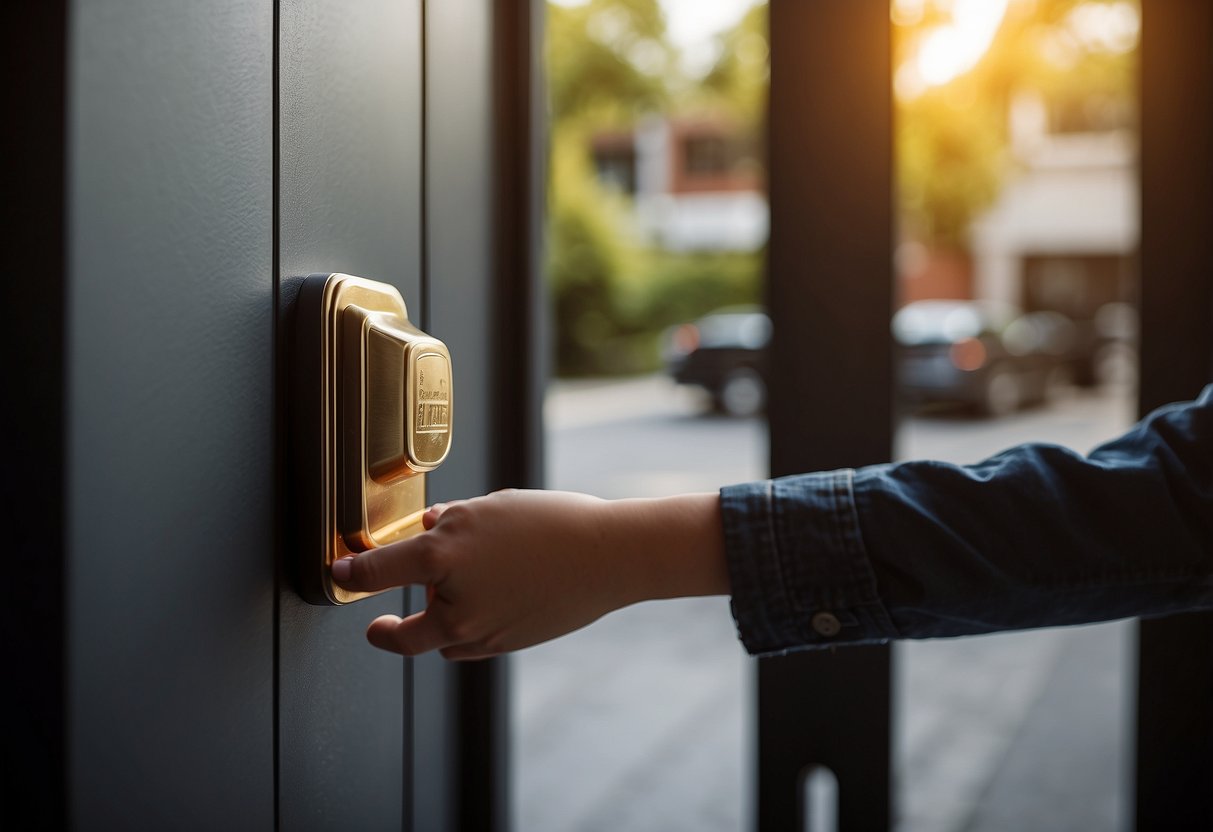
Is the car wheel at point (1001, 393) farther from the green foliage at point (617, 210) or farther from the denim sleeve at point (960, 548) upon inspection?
the denim sleeve at point (960, 548)

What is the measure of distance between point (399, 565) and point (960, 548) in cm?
32

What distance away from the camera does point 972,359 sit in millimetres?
8141

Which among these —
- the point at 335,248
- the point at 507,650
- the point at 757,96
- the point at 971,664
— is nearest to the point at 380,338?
the point at 335,248

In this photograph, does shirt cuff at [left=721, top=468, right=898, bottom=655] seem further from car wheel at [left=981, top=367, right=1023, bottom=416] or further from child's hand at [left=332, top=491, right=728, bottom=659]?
car wheel at [left=981, top=367, right=1023, bottom=416]

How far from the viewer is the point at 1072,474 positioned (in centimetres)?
64

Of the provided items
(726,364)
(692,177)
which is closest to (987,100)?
(726,364)

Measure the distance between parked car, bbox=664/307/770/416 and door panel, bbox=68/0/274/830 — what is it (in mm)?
8477

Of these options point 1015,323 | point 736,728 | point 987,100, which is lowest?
point 736,728

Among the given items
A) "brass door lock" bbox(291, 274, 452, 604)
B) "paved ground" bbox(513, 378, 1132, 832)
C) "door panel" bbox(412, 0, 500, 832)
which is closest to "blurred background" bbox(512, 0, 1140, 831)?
"paved ground" bbox(513, 378, 1132, 832)

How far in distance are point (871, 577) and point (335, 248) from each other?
39cm

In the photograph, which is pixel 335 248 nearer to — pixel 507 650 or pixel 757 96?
pixel 507 650

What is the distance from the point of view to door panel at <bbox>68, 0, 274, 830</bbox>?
457 millimetres

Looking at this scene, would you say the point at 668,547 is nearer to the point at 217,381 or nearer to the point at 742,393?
the point at 217,381

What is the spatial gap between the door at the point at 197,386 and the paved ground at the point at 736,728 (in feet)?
3.67
